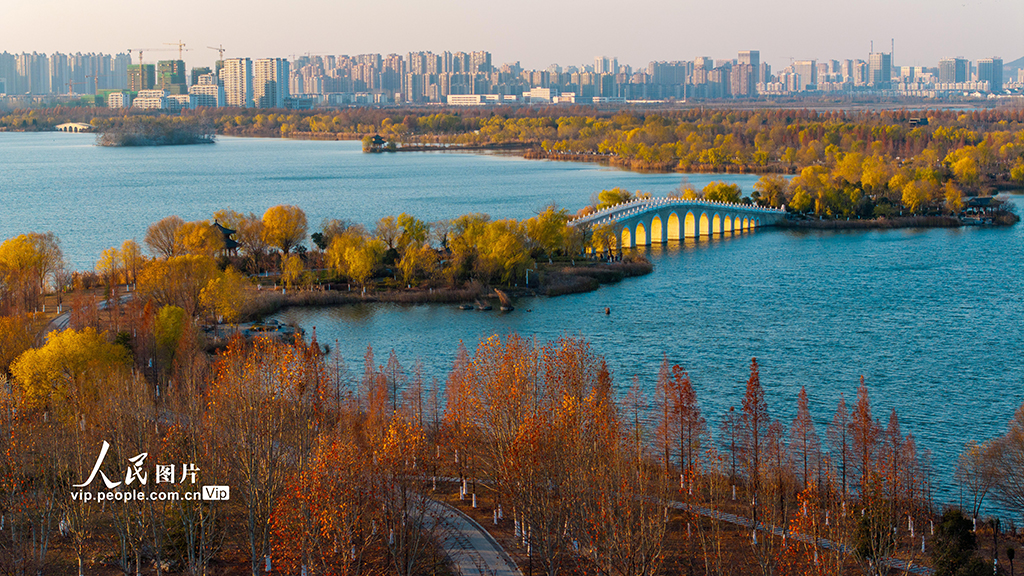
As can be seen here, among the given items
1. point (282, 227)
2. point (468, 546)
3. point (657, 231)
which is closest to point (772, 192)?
point (657, 231)

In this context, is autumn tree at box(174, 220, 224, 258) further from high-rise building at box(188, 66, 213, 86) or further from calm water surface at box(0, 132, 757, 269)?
high-rise building at box(188, 66, 213, 86)

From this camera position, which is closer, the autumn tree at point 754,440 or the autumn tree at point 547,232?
the autumn tree at point 754,440

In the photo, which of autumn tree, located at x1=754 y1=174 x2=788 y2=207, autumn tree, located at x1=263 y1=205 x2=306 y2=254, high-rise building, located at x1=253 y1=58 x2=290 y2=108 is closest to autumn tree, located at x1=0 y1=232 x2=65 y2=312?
autumn tree, located at x1=263 y1=205 x2=306 y2=254

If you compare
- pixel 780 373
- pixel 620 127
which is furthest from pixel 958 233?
pixel 620 127

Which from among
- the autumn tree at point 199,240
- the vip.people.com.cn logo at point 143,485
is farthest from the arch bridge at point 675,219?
the vip.people.com.cn logo at point 143,485

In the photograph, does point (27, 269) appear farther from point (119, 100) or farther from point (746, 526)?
point (119, 100)

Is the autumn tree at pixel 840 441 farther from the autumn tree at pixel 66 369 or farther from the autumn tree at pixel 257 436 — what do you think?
the autumn tree at pixel 66 369
